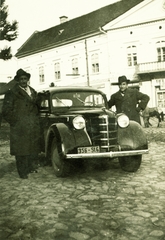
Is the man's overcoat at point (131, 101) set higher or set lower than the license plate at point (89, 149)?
higher

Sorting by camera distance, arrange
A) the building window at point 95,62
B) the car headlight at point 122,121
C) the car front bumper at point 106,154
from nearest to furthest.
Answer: the car front bumper at point 106,154, the car headlight at point 122,121, the building window at point 95,62

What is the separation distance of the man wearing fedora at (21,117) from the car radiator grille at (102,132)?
838 millimetres

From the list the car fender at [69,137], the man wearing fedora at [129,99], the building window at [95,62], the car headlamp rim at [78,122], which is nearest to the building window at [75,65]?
the building window at [95,62]

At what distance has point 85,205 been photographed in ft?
10.4

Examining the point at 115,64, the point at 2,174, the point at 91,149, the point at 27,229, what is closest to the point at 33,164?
the point at 2,174

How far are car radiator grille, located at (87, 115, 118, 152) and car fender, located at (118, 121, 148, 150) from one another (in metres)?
0.14

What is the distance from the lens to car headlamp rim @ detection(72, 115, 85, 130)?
4.10 m

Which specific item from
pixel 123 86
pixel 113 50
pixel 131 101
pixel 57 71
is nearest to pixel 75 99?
pixel 123 86

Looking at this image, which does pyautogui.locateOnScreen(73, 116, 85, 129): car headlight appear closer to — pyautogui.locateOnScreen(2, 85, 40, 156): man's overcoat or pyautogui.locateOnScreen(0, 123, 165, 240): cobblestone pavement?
pyautogui.locateOnScreen(2, 85, 40, 156): man's overcoat

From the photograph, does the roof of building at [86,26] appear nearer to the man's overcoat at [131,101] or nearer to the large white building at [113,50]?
the large white building at [113,50]

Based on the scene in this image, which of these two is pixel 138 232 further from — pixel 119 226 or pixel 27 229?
pixel 27 229

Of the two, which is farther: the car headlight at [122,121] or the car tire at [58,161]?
the car headlight at [122,121]

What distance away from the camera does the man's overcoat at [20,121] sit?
4.17 m

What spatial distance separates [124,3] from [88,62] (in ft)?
18.6
